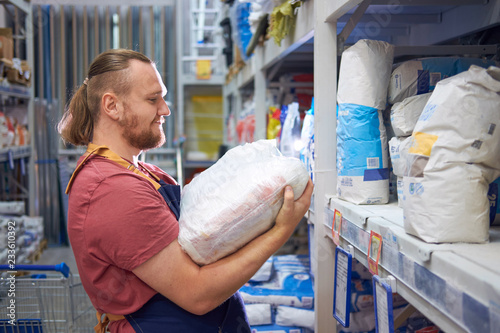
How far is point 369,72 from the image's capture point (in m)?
1.42

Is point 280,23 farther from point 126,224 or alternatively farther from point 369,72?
point 126,224

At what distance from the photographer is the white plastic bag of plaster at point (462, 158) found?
2.93 ft

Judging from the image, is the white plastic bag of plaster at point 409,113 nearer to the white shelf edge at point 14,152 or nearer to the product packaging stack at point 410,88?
the product packaging stack at point 410,88

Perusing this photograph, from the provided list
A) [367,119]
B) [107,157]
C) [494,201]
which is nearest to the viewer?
[494,201]

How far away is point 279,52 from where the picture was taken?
246cm

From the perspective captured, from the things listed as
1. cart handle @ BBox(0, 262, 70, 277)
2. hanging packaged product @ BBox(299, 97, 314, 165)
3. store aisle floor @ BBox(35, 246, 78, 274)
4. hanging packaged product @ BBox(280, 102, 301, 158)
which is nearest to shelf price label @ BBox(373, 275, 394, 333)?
hanging packaged product @ BBox(299, 97, 314, 165)

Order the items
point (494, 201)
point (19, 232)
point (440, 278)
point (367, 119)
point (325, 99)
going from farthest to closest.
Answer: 1. point (19, 232)
2. point (325, 99)
3. point (367, 119)
4. point (494, 201)
5. point (440, 278)

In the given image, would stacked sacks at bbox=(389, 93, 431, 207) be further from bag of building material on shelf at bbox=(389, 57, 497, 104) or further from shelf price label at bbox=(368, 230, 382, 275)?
shelf price label at bbox=(368, 230, 382, 275)

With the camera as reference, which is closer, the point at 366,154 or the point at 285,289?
the point at 366,154

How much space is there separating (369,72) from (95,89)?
82cm

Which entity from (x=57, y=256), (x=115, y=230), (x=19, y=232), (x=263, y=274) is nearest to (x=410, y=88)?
(x=115, y=230)

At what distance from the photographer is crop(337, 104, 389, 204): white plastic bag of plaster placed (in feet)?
4.72

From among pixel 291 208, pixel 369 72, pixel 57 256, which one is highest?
pixel 369 72

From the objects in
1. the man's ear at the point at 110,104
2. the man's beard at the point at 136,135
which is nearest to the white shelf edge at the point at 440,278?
the man's beard at the point at 136,135
